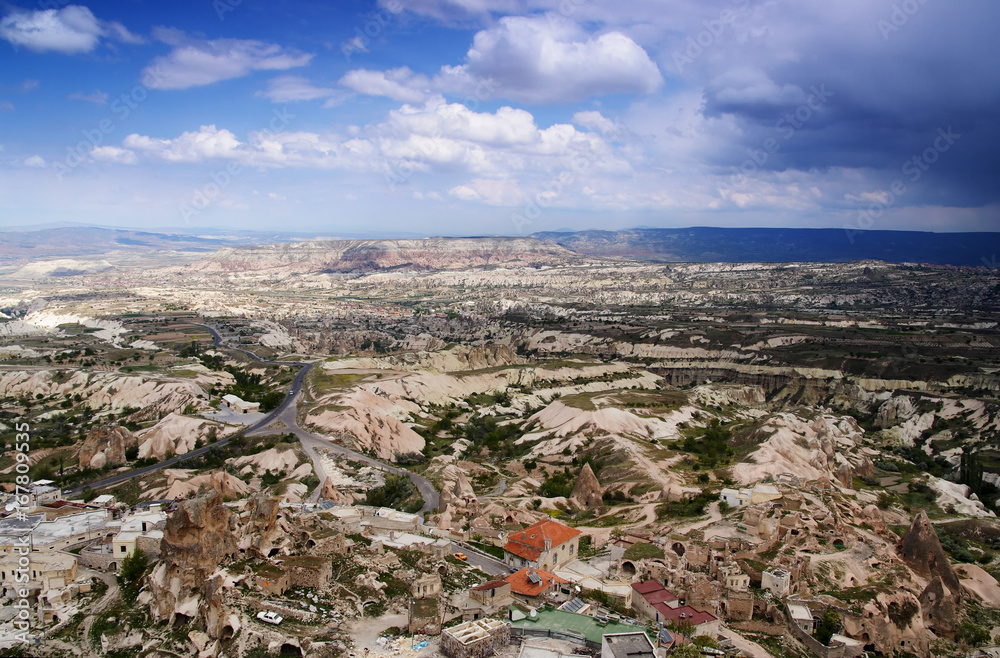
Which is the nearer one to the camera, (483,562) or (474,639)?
(474,639)

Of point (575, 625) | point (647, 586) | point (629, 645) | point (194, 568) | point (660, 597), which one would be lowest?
point (647, 586)

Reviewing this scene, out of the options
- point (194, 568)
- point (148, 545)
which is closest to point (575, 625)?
point (194, 568)

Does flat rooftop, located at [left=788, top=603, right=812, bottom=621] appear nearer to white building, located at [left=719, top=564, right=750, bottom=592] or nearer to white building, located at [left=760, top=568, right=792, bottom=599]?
white building, located at [left=760, top=568, right=792, bottom=599]

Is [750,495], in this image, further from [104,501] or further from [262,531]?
[104,501]

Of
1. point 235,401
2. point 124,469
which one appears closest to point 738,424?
point 235,401

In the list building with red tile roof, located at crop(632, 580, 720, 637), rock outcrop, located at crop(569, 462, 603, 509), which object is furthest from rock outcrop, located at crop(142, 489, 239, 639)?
rock outcrop, located at crop(569, 462, 603, 509)

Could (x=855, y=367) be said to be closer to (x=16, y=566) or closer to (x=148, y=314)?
(x=16, y=566)
